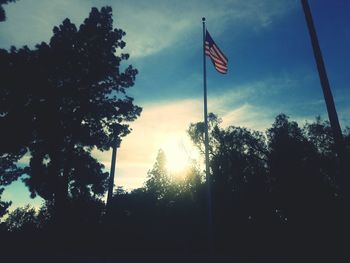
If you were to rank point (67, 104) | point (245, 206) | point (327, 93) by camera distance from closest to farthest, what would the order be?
point (327, 93) < point (67, 104) < point (245, 206)

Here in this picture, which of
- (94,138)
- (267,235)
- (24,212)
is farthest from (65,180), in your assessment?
(24,212)

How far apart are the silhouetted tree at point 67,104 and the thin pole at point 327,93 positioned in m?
14.1

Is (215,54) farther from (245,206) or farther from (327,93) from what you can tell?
(245,206)

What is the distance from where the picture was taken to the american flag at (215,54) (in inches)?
616

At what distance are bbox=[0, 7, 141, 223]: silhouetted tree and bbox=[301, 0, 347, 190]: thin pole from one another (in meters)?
14.1

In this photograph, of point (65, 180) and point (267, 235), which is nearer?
point (65, 180)

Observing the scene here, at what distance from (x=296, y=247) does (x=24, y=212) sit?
14241cm

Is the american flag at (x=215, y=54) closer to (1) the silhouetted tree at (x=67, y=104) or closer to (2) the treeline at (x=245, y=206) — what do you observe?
(1) the silhouetted tree at (x=67, y=104)

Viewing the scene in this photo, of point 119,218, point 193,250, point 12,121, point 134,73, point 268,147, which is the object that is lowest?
point 193,250

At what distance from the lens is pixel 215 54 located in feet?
52.5

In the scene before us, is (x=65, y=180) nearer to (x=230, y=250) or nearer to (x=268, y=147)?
(x=230, y=250)

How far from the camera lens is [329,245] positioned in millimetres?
22547

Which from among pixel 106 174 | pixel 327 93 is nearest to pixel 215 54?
pixel 327 93

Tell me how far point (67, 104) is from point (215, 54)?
41.4 feet
